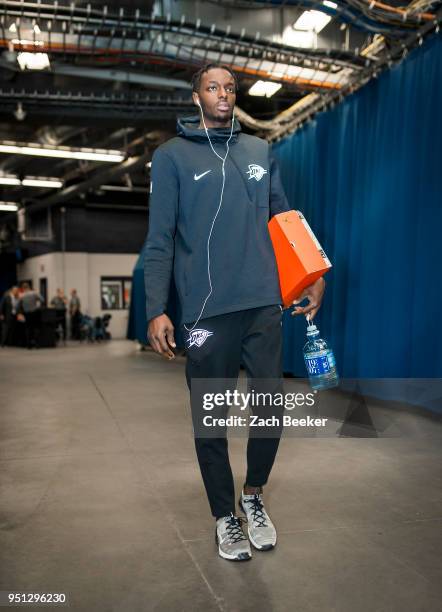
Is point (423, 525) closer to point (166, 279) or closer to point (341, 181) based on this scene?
point (166, 279)

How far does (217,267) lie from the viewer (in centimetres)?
155

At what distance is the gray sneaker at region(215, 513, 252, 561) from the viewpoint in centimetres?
154

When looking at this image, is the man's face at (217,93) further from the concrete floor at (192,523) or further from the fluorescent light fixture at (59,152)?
the fluorescent light fixture at (59,152)

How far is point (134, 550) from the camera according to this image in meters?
Answer: 1.62

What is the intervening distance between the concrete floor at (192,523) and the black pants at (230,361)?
23cm

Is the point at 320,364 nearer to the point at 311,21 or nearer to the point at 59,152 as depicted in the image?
the point at 311,21

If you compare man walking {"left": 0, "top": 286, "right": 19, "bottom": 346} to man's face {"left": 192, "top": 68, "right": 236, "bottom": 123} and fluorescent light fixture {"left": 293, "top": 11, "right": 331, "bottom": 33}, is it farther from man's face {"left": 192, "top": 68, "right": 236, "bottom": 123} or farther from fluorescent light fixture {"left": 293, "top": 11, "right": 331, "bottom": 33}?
man's face {"left": 192, "top": 68, "right": 236, "bottom": 123}

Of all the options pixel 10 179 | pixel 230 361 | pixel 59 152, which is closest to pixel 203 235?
pixel 230 361

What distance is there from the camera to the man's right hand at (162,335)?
1.49 meters

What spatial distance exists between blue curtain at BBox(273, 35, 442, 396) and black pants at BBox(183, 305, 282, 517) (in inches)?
82.3

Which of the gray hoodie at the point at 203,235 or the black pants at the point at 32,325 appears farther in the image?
the black pants at the point at 32,325

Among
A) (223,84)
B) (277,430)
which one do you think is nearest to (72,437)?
(277,430)

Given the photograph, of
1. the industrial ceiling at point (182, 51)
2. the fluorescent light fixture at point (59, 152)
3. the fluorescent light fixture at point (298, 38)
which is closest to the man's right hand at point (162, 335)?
the industrial ceiling at point (182, 51)

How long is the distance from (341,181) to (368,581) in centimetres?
360
